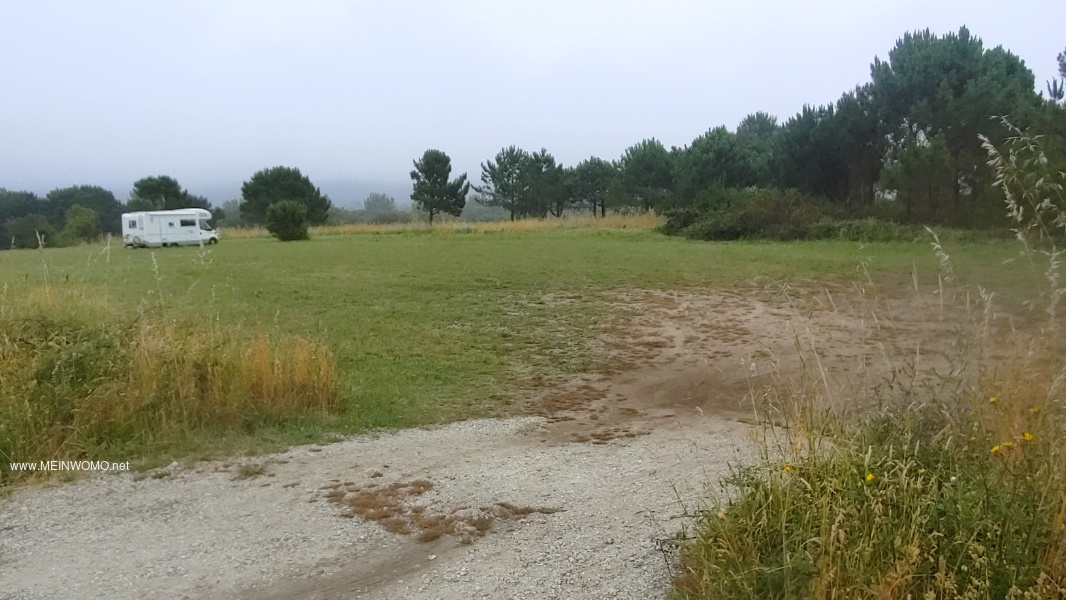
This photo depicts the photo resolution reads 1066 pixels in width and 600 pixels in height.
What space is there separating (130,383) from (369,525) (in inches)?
102

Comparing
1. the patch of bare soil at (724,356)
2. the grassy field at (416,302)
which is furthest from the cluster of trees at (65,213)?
the patch of bare soil at (724,356)

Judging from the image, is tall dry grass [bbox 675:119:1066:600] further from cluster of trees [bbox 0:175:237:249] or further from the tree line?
cluster of trees [bbox 0:175:237:249]

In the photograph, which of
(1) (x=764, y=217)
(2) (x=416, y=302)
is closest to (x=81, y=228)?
(1) (x=764, y=217)

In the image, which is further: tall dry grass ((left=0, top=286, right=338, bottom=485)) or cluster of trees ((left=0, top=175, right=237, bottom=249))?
cluster of trees ((left=0, top=175, right=237, bottom=249))

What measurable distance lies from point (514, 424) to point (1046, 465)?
373 cm

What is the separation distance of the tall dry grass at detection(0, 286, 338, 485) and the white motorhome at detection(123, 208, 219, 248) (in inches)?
1055

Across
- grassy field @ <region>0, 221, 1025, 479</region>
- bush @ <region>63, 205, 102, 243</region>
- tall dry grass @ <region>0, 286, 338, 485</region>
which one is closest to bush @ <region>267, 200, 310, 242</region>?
grassy field @ <region>0, 221, 1025, 479</region>

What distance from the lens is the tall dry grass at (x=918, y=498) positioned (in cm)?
241

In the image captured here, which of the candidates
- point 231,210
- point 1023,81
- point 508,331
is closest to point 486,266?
point 508,331

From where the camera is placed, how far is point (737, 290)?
481 inches

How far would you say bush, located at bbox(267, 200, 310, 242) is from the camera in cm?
3297

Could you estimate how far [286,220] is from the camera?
33.1 metres

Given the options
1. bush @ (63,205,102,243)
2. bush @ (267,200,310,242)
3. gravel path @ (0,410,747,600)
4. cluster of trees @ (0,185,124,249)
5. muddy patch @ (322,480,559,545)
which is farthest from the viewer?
cluster of trees @ (0,185,124,249)

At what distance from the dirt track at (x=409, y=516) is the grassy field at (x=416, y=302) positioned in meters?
0.64
